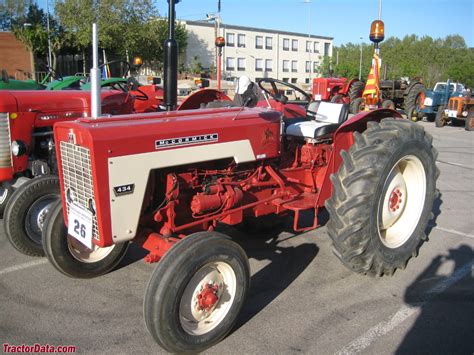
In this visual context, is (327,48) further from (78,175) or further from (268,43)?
(78,175)

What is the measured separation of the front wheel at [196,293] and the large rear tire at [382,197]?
94cm

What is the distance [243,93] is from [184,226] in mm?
1587

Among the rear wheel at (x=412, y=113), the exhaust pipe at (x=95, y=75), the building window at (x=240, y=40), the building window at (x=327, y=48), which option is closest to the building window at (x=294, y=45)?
the building window at (x=327, y=48)

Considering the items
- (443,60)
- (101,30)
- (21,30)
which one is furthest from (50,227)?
(443,60)

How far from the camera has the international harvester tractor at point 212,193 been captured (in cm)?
260

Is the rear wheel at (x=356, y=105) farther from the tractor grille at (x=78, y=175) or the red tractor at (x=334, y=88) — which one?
the tractor grille at (x=78, y=175)

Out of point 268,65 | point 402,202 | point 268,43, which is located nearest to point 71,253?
point 402,202

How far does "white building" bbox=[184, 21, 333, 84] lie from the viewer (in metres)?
48.0

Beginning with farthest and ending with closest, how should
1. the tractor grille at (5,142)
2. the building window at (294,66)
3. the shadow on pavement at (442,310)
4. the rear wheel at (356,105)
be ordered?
1. the building window at (294,66)
2. the rear wheel at (356,105)
3. the tractor grille at (5,142)
4. the shadow on pavement at (442,310)

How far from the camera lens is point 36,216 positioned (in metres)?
4.11

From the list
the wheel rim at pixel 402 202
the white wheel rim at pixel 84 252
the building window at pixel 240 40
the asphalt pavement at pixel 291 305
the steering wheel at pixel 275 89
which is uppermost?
the building window at pixel 240 40

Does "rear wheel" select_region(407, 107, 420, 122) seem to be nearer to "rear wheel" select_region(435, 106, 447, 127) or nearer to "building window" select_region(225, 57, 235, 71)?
"rear wheel" select_region(435, 106, 447, 127)

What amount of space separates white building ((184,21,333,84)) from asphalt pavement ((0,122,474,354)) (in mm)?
42456

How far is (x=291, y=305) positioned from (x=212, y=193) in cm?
100
